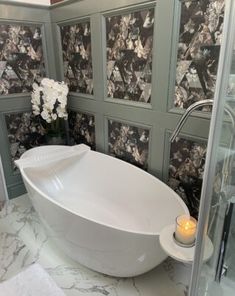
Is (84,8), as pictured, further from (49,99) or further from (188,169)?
(188,169)

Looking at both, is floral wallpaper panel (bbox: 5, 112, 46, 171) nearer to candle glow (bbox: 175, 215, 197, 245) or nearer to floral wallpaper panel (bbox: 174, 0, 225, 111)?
floral wallpaper panel (bbox: 174, 0, 225, 111)

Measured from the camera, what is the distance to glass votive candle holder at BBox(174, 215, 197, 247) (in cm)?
104

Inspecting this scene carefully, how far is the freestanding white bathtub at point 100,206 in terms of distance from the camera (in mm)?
1279

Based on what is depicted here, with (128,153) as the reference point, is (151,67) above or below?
above

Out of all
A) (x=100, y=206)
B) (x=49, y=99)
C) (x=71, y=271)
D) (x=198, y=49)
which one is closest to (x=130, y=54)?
(x=198, y=49)

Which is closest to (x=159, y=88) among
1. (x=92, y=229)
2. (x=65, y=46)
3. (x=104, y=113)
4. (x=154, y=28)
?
(x=154, y=28)

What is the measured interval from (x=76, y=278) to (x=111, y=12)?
1.98 meters

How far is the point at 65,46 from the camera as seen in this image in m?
2.37

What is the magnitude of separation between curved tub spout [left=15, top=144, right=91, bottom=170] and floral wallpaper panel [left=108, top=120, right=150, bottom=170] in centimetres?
29

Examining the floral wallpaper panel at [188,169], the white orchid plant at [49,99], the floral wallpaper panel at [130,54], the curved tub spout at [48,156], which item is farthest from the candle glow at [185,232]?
the white orchid plant at [49,99]

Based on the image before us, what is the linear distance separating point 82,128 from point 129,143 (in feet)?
2.23

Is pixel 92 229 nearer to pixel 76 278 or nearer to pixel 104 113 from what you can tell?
pixel 76 278

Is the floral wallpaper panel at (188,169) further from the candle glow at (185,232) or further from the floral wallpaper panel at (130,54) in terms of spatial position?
the candle glow at (185,232)

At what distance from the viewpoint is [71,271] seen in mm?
1678
